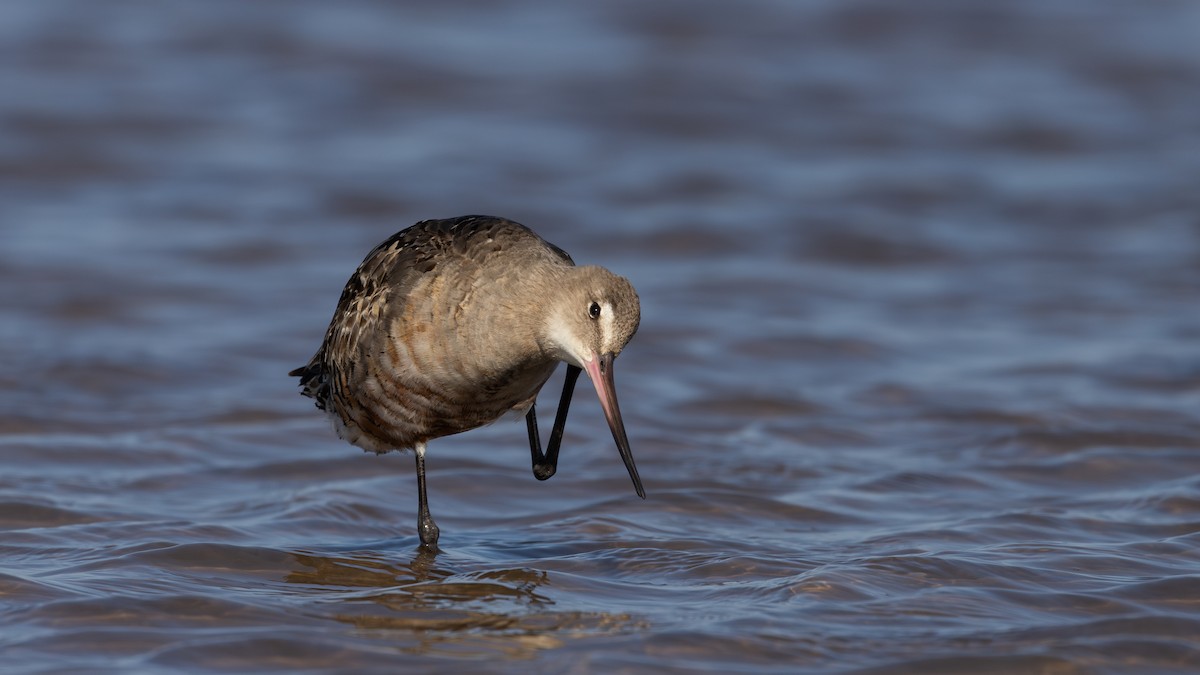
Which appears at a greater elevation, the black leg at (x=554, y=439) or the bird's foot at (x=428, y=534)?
the black leg at (x=554, y=439)

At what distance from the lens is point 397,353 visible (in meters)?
5.69

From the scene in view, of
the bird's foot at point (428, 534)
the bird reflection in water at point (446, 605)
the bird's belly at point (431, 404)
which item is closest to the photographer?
the bird reflection in water at point (446, 605)

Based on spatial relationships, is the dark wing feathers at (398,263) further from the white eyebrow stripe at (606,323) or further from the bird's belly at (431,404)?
the white eyebrow stripe at (606,323)

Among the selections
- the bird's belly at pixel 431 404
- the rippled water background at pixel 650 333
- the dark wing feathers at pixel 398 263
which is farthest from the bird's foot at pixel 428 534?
the dark wing feathers at pixel 398 263

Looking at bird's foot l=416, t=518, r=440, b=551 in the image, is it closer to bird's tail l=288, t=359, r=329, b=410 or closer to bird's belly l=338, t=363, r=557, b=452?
bird's belly l=338, t=363, r=557, b=452

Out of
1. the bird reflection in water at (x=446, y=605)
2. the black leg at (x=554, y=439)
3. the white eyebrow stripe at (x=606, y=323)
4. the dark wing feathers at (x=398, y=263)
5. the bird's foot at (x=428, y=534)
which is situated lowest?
the bird reflection in water at (x=446, y=605)

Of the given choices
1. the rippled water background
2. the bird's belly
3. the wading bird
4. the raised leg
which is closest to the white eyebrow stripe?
the wading bird

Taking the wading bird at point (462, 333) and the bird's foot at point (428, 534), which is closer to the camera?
the wading bird at point (462, 333)

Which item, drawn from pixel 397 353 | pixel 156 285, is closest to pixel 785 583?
pixel 397 353

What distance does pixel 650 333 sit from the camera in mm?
9211

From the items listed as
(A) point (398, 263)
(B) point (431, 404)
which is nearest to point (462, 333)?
(B) point (431, 404)

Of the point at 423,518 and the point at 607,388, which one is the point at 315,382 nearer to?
the point at 423,518

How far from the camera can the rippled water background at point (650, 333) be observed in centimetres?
517

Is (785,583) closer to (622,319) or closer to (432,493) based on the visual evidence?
(622,319)
